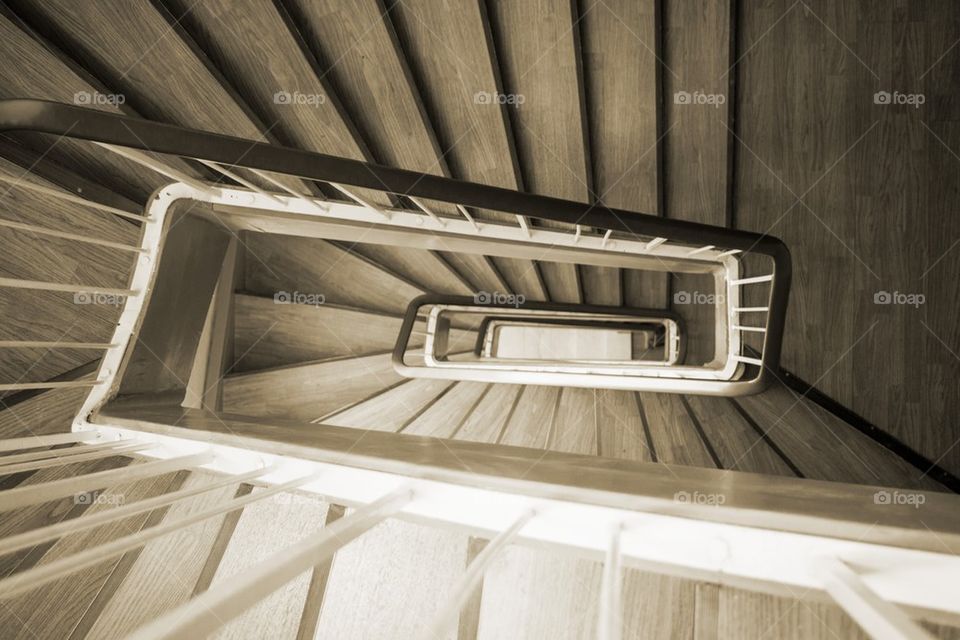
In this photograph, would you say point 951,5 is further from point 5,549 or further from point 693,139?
point 5,549

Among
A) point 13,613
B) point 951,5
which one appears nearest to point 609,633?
point 13,613

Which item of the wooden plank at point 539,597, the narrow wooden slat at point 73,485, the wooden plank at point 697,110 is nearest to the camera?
the narrow wooden slat at point 73,485

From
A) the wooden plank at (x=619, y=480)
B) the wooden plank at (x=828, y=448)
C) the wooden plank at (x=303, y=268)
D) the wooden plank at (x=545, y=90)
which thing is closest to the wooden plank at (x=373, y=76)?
the wooden plank at (x=545, y=90)

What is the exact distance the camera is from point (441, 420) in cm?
263

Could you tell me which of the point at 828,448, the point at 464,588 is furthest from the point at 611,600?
the point at 828,448

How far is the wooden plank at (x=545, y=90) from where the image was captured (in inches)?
58.7

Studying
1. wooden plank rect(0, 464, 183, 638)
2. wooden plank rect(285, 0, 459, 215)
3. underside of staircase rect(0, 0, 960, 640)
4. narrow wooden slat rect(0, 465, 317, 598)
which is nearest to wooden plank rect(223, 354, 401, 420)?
underside of staircase rect(0, 0, 960, 640)

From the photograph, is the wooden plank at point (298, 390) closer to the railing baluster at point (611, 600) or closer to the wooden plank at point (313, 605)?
the wooden plank at point (313, 605)

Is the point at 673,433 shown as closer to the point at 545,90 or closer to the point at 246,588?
the point at 545,90

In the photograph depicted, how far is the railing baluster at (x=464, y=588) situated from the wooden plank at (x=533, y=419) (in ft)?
5.40

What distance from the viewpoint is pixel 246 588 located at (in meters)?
0.42

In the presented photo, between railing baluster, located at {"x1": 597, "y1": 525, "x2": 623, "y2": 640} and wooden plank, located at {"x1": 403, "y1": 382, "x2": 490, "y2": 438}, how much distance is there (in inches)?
73.2

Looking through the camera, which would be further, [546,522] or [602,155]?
[602,155]

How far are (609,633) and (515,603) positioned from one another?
19.3 inches
